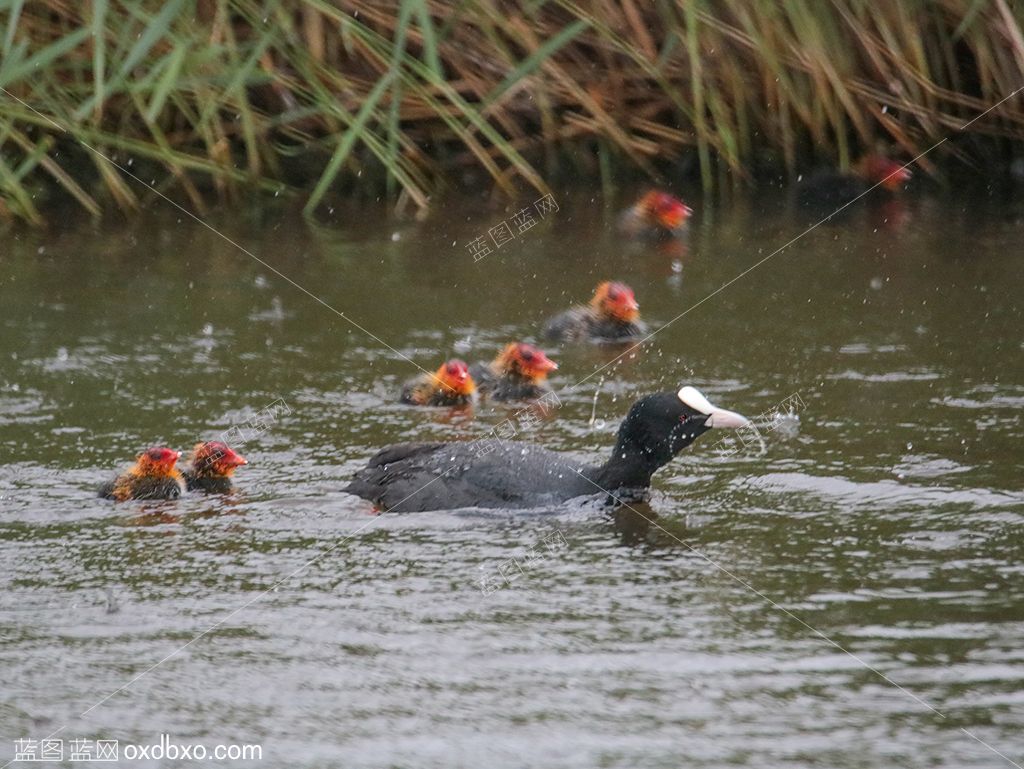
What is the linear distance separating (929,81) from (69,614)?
256 inches

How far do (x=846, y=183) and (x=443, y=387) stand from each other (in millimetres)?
3899

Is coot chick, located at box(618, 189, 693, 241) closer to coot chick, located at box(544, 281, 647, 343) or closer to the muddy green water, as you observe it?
the muddy green water

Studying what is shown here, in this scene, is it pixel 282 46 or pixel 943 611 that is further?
pixel 282 46

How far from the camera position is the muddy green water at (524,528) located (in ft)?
14.6

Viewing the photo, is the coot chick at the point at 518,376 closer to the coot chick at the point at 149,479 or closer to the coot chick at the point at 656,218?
the coot chick at the point at 149,479

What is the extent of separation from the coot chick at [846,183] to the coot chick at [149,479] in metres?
5.21

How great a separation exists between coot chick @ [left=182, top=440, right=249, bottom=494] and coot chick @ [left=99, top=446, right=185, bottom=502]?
0.12 m

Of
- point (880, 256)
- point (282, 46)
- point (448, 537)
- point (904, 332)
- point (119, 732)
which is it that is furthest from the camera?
point (282, 46)

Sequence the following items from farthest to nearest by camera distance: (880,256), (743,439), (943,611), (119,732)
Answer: (880,256) → (743,439) → (943,611) → (119,732)

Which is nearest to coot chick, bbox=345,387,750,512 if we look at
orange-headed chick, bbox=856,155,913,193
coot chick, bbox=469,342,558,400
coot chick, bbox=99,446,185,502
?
coot chick, bbox=99,446,185,502

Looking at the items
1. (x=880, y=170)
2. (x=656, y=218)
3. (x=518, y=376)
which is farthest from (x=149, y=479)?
(x=880, y=170)

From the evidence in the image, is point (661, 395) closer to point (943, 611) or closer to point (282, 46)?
point (943, 611)

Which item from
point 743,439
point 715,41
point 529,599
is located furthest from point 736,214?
point 529,599

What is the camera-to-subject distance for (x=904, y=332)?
313 inches
